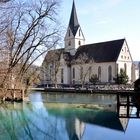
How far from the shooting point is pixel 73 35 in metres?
80.2

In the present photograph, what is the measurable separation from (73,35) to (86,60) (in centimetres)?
1116

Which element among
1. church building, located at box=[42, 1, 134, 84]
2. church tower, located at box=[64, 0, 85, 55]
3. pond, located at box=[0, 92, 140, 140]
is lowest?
pond, located at box=[0, 92, 140, 140]

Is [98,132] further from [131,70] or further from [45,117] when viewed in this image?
[131,70]

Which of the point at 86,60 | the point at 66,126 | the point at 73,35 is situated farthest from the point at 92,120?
the point at 73,35

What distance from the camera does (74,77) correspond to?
257 feet

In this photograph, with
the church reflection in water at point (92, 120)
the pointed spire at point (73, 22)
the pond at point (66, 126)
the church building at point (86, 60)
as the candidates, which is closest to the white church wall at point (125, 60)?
the church building at point (86, 60)

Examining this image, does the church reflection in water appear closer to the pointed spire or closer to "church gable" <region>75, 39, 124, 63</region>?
"church gable" <region>75, 39, 124, 63</region>

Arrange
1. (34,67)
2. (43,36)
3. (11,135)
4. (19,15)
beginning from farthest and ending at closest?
1. (34,67)
2. (43,36)
3. (19,15)
4. (11,135)

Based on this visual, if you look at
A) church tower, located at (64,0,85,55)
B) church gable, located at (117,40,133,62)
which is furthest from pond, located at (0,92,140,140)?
church tower, located at (64,0,85,55)

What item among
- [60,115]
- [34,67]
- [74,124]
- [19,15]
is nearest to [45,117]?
[60,115]

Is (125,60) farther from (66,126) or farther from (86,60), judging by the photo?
(66,126)

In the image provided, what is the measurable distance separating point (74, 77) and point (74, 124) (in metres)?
59.7

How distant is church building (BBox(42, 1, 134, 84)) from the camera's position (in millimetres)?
68500

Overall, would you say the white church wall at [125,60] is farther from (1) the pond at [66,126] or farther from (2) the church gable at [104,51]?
(1) the pond at [66,126]
